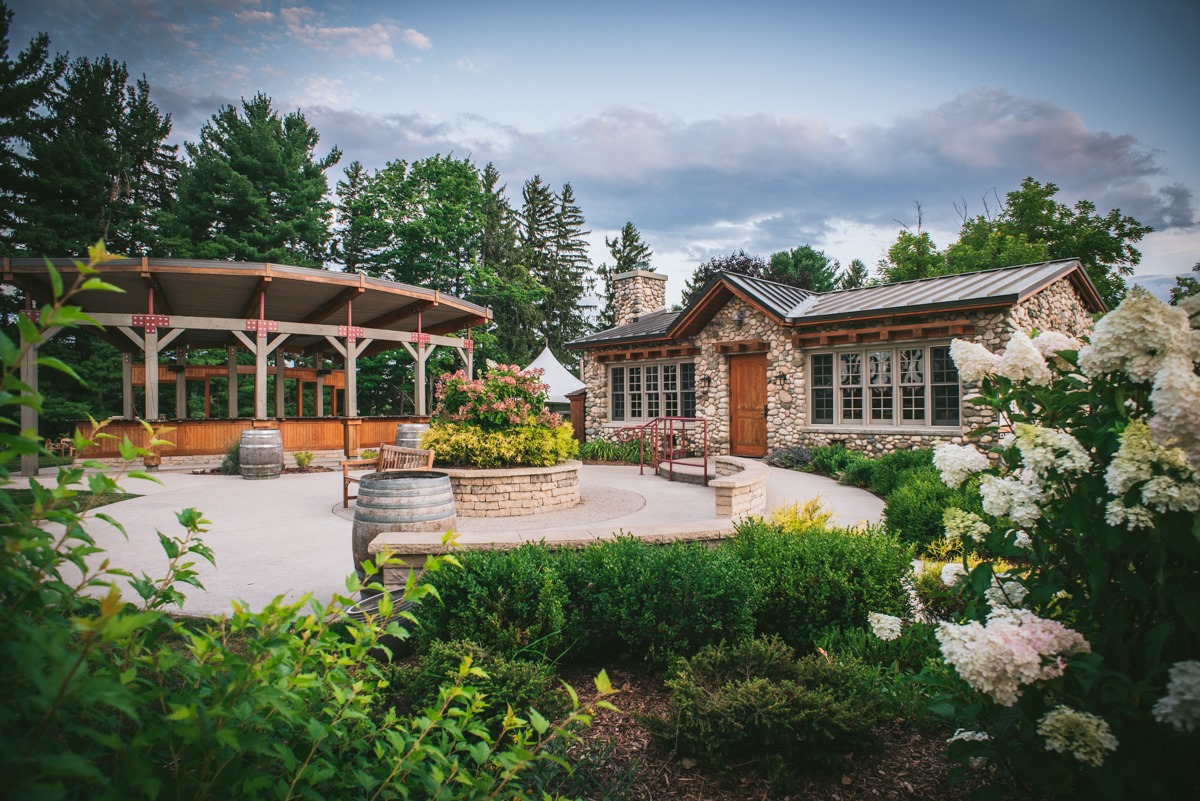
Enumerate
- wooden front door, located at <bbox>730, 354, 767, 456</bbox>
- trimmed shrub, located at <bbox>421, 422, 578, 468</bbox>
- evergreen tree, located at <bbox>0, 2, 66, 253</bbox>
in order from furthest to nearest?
evergreen tree, located at <bbox>0, 2, 66, 253</bbox> → wooden front door, located at <bbox>730, 354, 767, 456</bbox> → trimmed shrub, located at <bbox>421, 422, 578, 468</bbox>

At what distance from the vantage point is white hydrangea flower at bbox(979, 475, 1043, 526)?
1780 millimetres

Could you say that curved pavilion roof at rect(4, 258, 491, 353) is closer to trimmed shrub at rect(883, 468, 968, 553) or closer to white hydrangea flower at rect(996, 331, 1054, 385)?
trimmed shrub at rect(883, 468, 968, 553)

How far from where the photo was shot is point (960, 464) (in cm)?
215

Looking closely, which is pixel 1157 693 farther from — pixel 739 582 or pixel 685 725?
pixel 739 582

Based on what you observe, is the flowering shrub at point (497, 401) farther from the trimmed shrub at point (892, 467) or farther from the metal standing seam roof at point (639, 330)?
the metal standing seam roof at point (639, 330)

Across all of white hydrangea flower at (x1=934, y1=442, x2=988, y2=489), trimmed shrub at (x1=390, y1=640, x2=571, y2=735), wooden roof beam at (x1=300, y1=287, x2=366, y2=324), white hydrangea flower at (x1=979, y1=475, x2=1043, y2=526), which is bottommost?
trimmed shrub at (x1=390, y1=640, x2=571, y2=735)

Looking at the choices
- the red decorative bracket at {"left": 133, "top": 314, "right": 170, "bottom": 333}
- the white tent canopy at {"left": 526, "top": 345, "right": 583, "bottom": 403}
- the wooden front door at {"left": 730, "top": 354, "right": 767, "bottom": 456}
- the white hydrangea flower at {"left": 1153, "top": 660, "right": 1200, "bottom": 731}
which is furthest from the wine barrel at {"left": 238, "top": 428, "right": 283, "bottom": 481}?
the white hydrangea flower at {"left": 1153, "top": 660, "right": 1200, "bottom": 731}

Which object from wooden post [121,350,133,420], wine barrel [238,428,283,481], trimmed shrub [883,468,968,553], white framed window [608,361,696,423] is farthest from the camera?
wooden post [121,350,133,420]

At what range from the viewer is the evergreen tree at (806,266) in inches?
1486

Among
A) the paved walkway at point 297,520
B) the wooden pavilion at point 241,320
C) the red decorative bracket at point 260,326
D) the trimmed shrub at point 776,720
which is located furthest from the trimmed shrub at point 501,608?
the red decorative bracket at point 260,326

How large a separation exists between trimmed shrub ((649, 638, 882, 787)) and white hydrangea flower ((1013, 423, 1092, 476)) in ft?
4.34

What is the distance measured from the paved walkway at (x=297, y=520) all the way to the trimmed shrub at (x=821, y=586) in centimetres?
107

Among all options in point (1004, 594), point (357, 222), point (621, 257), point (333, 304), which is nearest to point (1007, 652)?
point (1004, 594)

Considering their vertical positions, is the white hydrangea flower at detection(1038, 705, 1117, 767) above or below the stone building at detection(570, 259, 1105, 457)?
below
